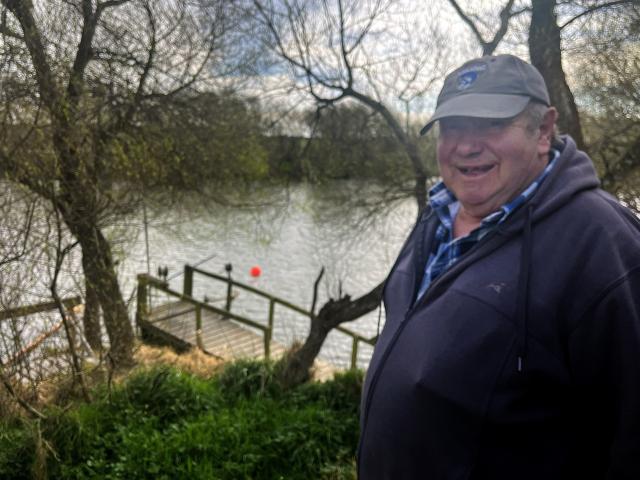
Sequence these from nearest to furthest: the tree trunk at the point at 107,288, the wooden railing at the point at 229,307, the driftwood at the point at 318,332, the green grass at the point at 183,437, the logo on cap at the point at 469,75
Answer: the logo on cap at the point at 469,75 < the green grass at the point at 183,437 < the tree trunk at the point at 107,288 < the driftwood at the point at 318,332 < the wooden railing at the point at 229,307

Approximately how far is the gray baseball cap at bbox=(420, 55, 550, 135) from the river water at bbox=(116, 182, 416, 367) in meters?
6.06

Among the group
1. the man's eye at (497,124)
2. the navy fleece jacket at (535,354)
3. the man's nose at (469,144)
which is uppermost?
the man's eye at (497,124)

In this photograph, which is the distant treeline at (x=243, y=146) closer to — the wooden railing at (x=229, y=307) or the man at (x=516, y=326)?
the wooden railing at (x=229, y=307)

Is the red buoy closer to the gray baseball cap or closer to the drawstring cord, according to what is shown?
the gray baseball cap

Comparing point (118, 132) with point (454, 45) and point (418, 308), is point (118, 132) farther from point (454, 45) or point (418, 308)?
point (418, 308)

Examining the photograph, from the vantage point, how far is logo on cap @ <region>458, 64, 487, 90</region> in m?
1.67

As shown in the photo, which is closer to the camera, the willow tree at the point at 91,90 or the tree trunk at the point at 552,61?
the tree trunk at the point at 552,61

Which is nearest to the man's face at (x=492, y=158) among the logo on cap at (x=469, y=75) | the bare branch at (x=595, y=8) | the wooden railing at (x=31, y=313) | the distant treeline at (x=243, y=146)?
the logo on cap at (x=469, y=75)

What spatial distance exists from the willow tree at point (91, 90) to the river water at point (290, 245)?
2.32 feet

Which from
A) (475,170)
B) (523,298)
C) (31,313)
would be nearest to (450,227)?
(475,170)

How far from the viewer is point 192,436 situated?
447 cm

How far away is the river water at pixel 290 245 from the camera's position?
1085 centimetres

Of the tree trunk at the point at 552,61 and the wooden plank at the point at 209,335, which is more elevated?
the tree trunk at the point at 552,61

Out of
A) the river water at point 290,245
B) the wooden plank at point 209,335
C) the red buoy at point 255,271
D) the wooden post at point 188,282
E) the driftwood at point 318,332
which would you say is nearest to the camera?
the driftwood at point 318,332
